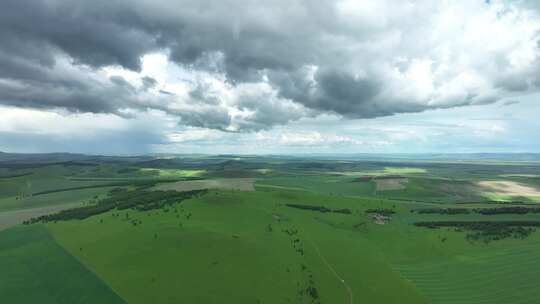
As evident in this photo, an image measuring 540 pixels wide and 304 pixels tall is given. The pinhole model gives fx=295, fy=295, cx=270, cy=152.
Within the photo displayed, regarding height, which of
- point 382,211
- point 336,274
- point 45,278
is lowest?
point 336,274

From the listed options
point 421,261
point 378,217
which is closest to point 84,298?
point 421,261

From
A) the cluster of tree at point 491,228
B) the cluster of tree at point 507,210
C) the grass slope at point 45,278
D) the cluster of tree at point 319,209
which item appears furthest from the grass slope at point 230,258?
the cluster of tree at point 507,210

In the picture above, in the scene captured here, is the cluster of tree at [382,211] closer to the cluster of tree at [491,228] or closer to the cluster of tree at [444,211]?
the cluster of tree at [444,211]

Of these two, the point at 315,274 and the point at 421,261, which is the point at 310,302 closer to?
the point at 315,274

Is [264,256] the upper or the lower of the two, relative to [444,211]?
upper

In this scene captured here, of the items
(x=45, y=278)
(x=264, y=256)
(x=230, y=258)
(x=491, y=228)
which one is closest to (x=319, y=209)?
(x=491, y=228)

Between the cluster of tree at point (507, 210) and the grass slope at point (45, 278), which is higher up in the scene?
the cluster of tree at point (507, 210)

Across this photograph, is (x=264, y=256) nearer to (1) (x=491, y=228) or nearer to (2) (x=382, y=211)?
(2) (x=382, y=211)
